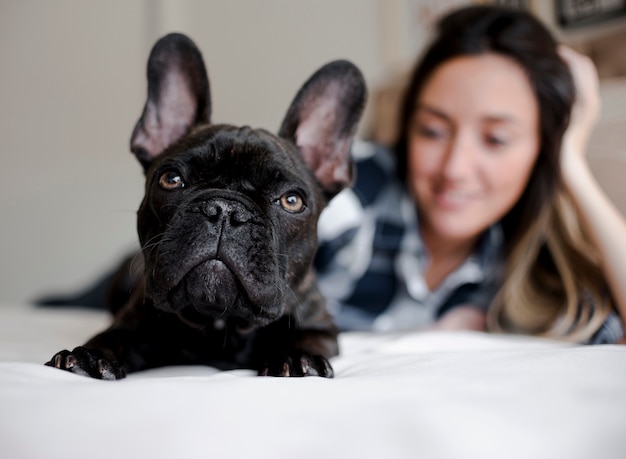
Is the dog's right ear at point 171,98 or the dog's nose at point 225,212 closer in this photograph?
the dog's nose at point 225,212

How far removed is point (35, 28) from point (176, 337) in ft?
8.92

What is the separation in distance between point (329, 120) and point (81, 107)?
237cm

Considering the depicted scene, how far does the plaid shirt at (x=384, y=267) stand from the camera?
203 cm

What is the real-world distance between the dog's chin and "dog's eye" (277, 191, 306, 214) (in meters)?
0.19

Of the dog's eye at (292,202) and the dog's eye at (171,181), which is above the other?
the dog's eye at (171,181)

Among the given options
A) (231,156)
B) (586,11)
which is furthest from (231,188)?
(586,11)

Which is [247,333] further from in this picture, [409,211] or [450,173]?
[409,211]

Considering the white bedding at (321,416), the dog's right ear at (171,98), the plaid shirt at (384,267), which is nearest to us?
the white bedding at (321,416)

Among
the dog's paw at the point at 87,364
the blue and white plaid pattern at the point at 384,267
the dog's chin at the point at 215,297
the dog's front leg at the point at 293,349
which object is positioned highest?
the dog's chin at the point at 215,297

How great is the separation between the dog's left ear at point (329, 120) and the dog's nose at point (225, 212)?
0.42m

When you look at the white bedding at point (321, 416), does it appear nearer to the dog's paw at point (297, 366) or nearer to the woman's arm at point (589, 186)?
the dog's paw at point (297, 366)

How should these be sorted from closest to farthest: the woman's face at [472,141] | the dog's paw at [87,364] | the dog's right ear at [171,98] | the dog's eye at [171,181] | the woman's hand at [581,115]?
the dog's paw at [87,364] < the dog's eye at [171,181] < the dog's right ear at [171,98] < the woman's face at [472,141] < the woman's hand at [581,115]

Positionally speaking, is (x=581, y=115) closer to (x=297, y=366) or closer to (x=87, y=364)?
(x=297, y=366)

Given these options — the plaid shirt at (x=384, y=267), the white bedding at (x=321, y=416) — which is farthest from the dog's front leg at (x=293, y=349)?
the plaid shirt at (x=384, y=267)
